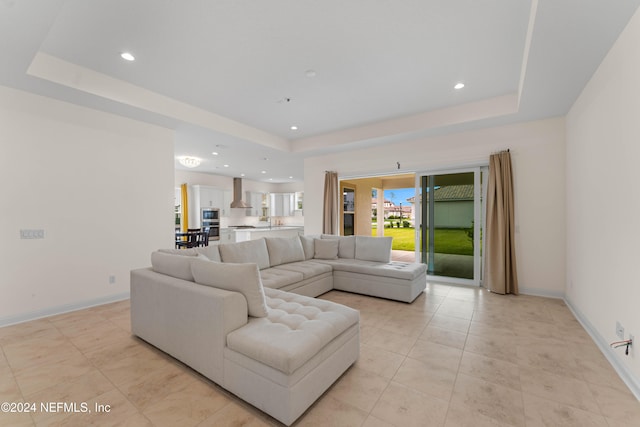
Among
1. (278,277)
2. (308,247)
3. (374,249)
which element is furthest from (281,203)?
(278,277)

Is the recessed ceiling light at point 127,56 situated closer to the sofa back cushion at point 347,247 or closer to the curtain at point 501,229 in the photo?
the sofa back cushion at point 347,247

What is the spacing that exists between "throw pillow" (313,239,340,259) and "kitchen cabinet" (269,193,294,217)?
691 centimetres

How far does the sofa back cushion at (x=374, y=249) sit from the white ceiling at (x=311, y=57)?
6.77 feet

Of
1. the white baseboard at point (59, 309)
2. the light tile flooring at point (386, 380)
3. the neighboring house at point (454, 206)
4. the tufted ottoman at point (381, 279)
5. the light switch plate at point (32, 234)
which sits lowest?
the light tile flooring at point (386, 380)

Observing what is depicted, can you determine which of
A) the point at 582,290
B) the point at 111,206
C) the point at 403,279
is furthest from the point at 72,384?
the point at 582,290

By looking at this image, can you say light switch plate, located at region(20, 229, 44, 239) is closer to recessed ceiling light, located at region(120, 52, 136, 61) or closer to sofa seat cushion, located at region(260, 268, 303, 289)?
recessed ceiling light, located at region(120, 52, 136, 61)

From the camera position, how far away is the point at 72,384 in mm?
2023

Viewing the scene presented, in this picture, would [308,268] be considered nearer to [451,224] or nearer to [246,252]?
[246,252]

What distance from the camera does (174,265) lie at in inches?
98.2

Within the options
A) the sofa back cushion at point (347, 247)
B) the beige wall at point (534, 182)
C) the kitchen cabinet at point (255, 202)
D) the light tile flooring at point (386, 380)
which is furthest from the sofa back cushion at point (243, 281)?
the kitchen cabinet at point (255, 202)

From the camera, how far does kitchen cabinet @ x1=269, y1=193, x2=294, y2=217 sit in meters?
11.7

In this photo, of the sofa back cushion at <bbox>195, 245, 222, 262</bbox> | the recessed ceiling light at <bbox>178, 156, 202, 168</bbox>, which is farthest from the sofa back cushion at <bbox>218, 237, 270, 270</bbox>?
the recessed ceiling light at <bbox>178, 156, 202, 168</bbox>

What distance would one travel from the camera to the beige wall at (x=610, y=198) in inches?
79.0

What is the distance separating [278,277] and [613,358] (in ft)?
11.0
